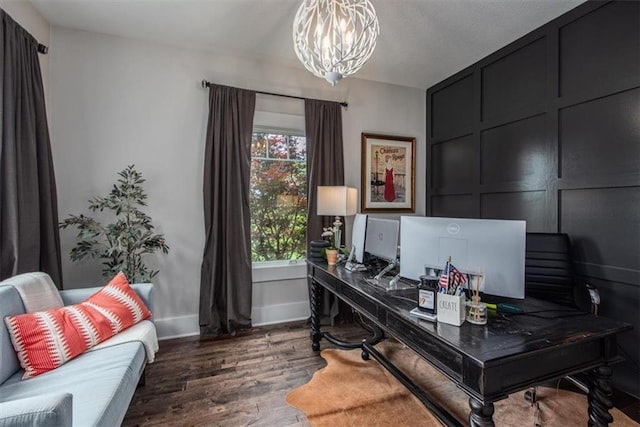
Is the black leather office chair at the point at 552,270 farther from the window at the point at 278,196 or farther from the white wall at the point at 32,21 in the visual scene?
the white wall at the point at 32,21

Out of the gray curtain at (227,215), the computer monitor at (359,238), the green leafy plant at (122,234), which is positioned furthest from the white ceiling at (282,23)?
the computer monitor at (359,238)

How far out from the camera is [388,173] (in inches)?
150

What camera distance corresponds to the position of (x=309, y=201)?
10.9 feet

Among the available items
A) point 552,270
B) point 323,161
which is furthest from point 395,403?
point 323,161

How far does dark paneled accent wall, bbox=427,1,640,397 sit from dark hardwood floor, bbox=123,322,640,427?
0.93 meters

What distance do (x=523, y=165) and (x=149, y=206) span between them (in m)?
3.64

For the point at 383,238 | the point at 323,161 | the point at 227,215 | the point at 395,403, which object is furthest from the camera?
the point at 323,161

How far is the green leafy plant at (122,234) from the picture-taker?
2.50 m

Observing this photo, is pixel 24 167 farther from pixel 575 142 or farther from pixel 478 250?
pixel 575 142

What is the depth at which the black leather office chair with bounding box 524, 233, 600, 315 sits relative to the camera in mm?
2219

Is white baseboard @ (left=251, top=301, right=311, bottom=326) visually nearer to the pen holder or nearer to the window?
the window

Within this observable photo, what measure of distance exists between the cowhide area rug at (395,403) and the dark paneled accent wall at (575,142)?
2.29ft

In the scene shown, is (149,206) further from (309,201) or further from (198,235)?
(309,201)

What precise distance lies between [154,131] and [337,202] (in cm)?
193
